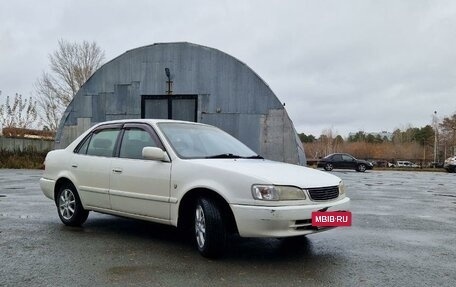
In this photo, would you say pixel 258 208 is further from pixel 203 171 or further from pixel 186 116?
pixel 186 116

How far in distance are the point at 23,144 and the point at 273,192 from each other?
28.1 meters

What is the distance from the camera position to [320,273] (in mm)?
4344

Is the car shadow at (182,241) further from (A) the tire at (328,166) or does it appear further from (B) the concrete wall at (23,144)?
(A) the tire at (328,166)

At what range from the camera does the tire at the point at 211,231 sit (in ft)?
15.1

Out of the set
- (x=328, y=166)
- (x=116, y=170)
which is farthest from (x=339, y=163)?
(x=116, y=170)

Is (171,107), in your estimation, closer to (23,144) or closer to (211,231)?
(23,144)

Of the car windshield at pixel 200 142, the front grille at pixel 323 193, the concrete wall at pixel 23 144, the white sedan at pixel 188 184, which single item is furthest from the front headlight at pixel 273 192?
the concrete wall at pixel 23 144

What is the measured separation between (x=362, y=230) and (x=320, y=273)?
270 cm

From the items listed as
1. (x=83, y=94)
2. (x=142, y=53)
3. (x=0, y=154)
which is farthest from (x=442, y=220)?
(x=0, y=154)

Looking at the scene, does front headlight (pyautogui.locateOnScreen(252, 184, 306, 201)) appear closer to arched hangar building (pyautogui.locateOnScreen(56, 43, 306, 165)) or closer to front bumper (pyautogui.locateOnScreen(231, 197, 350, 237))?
front bumper (pyautogui.locateOnScreen(231, 197, 350, 237))

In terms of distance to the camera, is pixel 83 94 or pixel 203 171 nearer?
pixel 203 171
